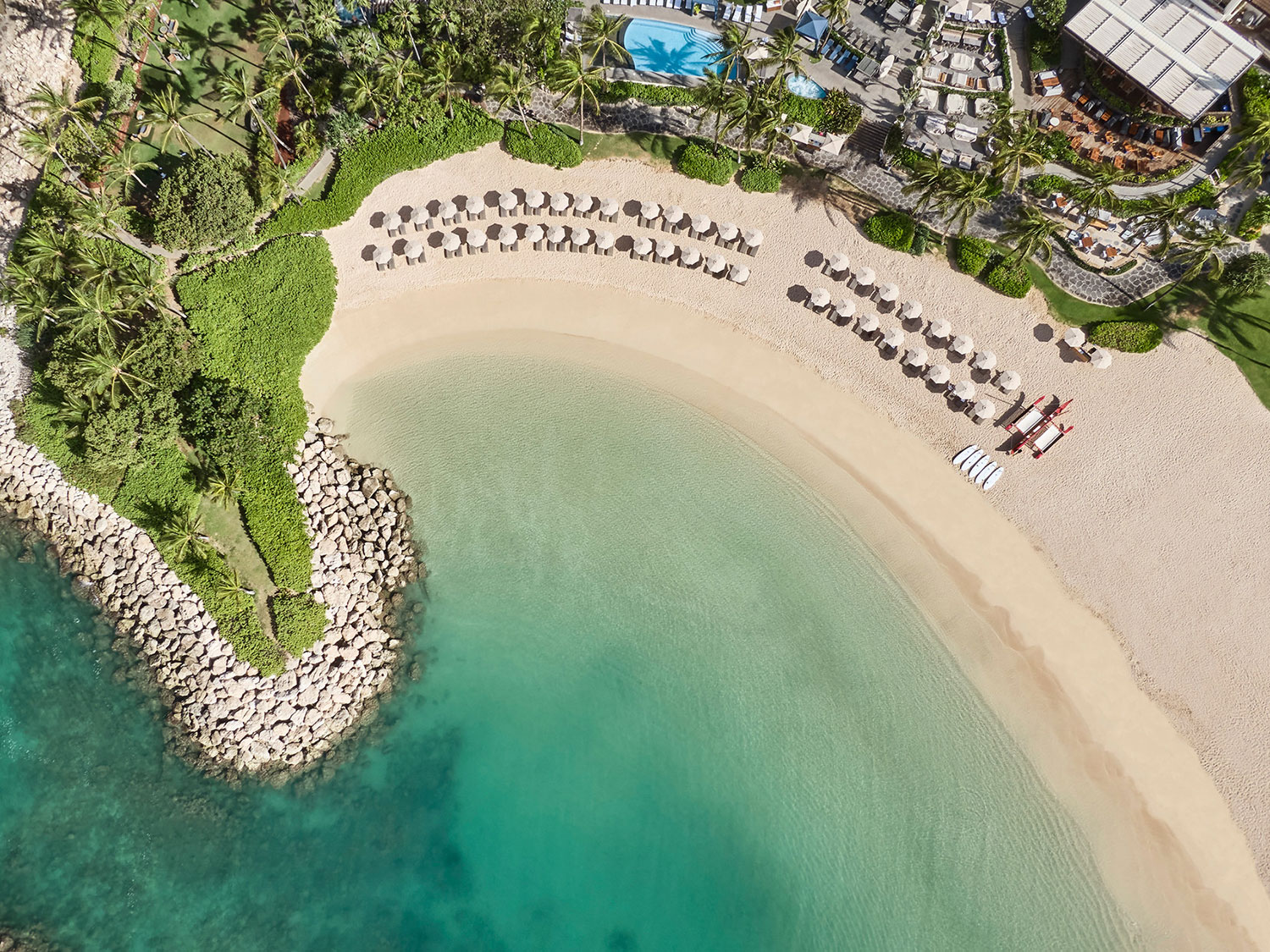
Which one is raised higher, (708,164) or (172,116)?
(708,164)

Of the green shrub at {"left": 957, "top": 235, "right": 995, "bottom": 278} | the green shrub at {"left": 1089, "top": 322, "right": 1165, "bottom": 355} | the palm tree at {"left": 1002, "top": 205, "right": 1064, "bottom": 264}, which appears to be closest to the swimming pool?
the green shrub at {"left": 957, "top": 235, "right": 995, "bottom": 278}

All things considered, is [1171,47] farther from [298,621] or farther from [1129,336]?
[298,621]

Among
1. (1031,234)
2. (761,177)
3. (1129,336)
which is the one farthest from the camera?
(761,177)

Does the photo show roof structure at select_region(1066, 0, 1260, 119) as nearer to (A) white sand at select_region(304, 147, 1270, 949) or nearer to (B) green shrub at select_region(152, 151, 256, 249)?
(A) white sand at select_region(304, 147, 1270, 949)

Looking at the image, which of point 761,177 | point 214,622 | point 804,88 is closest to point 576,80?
point 761,177

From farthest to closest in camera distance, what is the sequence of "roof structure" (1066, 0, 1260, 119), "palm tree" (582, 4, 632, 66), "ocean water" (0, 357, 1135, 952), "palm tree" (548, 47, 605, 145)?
"roof structure" (1066, 0, 1260, 119), "palm tree" (582, 4, 632, 66), "palm tree" (548, 47, 605, 145), "ocean water" (0, 357, 1135, 952)

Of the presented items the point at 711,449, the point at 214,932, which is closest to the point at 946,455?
the point at 711,449
